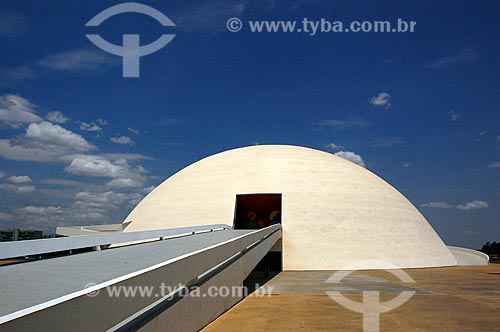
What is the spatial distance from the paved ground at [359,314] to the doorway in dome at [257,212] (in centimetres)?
1055

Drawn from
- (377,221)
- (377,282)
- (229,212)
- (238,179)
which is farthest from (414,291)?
(238,179)

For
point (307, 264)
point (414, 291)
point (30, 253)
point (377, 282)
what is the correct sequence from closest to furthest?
point (30, 253) → point (414, 291) → point (377, 282) → point (307, 264)

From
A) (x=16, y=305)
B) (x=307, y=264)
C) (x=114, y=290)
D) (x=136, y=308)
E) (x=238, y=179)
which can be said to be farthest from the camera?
(x=238, y=179)

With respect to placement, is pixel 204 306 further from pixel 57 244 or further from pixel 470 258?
pixel 470 258

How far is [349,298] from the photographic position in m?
12.1

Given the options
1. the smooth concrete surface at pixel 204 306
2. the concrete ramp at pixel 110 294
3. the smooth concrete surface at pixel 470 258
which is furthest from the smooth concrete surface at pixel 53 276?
the smooth concrete surface at pixel 470 258

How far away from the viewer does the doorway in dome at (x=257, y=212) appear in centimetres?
2783

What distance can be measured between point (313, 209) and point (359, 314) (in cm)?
1250

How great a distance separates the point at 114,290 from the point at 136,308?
0.69 m

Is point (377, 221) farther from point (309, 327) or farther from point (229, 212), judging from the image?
point (309, 327)

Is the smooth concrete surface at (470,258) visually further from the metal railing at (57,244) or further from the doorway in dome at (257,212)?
the metal railing at (57,244)

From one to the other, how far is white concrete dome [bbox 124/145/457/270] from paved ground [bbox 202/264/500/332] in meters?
3.85

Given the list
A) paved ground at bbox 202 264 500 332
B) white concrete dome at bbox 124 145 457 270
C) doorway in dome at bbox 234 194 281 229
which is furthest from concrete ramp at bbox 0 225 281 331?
doorway in dome at bbox 234 194 281 229

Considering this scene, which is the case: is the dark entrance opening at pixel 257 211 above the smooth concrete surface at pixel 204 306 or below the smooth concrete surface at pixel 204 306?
above
